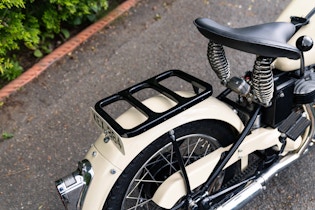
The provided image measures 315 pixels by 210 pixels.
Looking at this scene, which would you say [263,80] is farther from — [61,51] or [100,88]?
[61,51]

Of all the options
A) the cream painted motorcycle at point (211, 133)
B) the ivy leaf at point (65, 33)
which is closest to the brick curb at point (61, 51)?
the ivy leaf at point (65, 33)

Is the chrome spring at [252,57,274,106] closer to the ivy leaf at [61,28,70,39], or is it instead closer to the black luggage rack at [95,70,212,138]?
the black luggage rack at [95,70,212,138]

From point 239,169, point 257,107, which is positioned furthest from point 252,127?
point 239,169

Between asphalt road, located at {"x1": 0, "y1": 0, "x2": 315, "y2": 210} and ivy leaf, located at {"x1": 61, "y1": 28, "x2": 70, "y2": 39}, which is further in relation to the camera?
ivy leaf, located at {"x1": 61, "y1": 28, "x2": 70, "y2": 39}

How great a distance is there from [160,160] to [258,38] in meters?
0.84

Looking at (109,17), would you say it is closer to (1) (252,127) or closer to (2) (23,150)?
(2) (23,150)

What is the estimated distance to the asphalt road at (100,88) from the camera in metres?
2.71

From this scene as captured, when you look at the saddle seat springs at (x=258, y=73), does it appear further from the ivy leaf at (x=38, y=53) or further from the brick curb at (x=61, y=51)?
the ivy leaf at (x=38, y=53)

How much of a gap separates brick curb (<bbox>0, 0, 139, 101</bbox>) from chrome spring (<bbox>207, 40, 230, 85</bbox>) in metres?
2.07

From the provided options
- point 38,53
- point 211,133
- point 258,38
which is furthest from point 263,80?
point 38,53

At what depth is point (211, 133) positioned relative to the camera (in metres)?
2.13

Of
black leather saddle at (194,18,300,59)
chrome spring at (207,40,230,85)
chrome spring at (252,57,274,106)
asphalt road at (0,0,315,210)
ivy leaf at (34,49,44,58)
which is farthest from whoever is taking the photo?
ivy leaf at (34,49,44,58)

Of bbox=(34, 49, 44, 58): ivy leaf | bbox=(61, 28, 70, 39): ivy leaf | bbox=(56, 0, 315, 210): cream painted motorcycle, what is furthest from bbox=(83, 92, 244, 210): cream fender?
bbox=(61, 28, 70, 39): ivy leaf

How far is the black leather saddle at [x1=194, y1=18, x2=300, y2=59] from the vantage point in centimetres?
175
